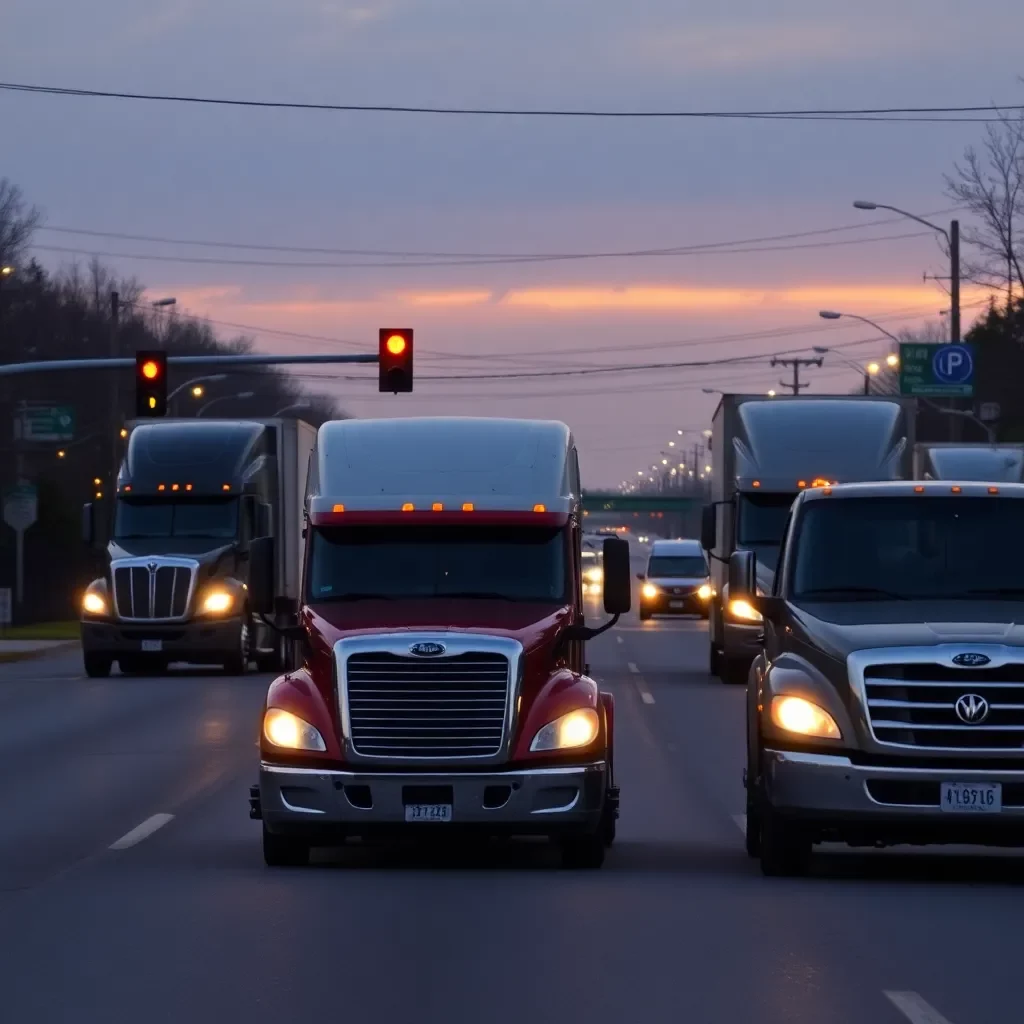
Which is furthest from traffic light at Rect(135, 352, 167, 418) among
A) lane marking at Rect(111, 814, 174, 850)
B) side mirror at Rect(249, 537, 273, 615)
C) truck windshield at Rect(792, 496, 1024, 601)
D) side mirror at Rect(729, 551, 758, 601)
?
truck windshield at Rect(792, 496, 1024, 601)

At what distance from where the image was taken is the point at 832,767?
39.9 feet

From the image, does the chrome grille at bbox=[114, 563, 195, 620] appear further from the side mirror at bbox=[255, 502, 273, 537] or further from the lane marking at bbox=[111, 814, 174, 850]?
the lane marking at bbox=[111, 814, 174, 850]

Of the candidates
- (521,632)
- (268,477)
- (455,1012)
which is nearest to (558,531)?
(521,632)

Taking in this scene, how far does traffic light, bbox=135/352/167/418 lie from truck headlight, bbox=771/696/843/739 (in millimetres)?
24589

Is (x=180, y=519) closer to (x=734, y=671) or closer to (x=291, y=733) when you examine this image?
(x=734, y=671)

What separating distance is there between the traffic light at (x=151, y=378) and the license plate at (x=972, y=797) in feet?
83.0

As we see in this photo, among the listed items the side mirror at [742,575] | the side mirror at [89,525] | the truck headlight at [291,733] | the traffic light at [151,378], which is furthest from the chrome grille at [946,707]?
the traffic light at [151,378]

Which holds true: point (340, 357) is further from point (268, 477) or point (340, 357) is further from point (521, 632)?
point (521, 632)

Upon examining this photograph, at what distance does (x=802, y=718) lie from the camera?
487 inches

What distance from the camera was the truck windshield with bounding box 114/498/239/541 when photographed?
1385 inches

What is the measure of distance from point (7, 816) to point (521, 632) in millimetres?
5237

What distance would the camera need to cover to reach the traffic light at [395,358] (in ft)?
114

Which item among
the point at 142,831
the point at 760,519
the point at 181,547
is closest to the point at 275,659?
the point at 181,547

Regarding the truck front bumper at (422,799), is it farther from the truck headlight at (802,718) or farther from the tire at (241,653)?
the tire at (241,653)
